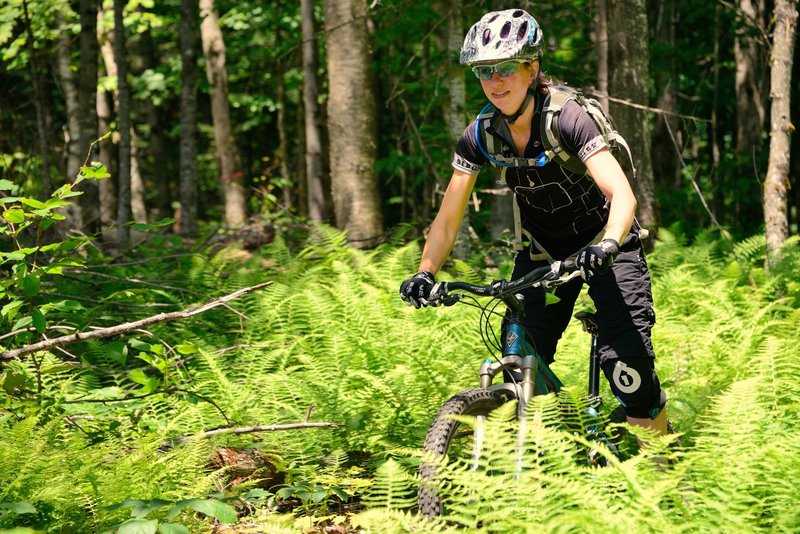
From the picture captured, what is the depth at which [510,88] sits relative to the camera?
3.92m

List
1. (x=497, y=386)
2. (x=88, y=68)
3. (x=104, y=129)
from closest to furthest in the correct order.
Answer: (x=497, y=386), (x=88, y=68), (x=104, y=129)

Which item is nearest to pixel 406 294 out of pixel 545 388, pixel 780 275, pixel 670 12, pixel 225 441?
pixel 545 388

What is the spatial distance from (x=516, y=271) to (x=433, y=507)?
1.43 meters

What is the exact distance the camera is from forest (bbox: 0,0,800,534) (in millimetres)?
3520

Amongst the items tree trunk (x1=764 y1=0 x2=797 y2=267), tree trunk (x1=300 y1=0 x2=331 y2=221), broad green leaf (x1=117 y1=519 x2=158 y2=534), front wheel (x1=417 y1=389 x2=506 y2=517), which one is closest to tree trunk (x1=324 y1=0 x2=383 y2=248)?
tree trunk (x1=300 y1=0 x2=331 y2=221)

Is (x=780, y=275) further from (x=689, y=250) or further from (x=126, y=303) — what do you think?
(x=126, y=303)

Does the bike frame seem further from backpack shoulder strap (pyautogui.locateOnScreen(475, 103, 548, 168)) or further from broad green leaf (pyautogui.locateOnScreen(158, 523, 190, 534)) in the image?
broad green leaf (pyautogui.locateOnScreen(158, 523, 190, 534))

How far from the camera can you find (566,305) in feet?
14.4

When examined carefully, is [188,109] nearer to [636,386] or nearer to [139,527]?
[636,386]

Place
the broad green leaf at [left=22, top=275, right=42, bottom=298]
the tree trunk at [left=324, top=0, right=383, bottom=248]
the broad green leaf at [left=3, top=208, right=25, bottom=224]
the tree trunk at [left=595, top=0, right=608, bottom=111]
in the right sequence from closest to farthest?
the broad green leaf at [left=3, top=208, right=25, bottom=224], the broad green leaf at [left=22, top=275, right=42, bottom=298], the tree trunk at [left=324, top=0, right=383, bottom=248], the tree trunk at [left=595, top=0, right=608, bottom=111]

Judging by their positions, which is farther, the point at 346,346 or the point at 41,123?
the point at 41,123

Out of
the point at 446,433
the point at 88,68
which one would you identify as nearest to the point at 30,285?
the point at 446,433

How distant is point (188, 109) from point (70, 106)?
1.57 m

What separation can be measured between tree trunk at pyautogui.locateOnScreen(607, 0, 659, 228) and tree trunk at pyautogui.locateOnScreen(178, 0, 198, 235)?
5.74 m
